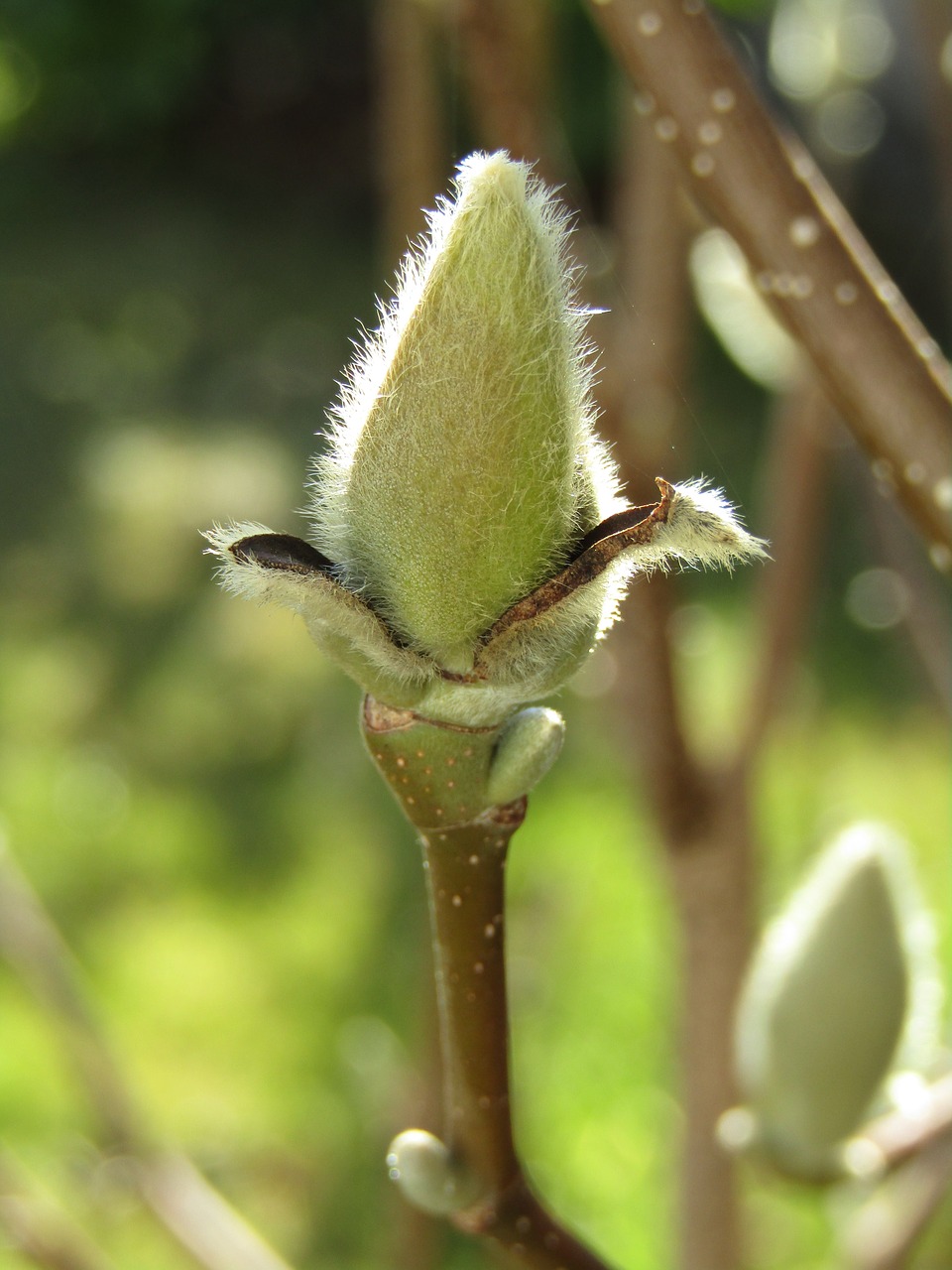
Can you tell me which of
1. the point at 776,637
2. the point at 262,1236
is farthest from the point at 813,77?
the point at 262,1236

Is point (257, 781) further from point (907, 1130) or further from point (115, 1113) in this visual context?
point (907, 1130)

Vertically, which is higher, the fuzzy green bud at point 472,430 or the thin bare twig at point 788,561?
the fuzzy green bud at point 472,430

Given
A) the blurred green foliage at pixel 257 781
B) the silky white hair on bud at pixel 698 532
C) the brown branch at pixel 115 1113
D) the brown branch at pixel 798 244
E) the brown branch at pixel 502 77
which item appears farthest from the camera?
the blurred green foliage at pixel 257 781

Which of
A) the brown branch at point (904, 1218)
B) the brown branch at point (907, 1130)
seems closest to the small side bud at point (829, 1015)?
the brown branch at point (907, 1130)

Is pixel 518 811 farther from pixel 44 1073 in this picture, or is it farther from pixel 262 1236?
pixel 44 1073

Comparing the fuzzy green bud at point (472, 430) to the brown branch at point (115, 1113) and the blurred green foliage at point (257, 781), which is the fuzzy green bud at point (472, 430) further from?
the brown branch at point (115, 1113)

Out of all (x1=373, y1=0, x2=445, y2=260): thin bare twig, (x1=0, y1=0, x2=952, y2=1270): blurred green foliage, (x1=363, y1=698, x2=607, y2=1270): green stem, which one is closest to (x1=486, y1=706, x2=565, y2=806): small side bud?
(x1=363, y1=698, x2=607, y2=1270): green stem

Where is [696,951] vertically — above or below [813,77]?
below
